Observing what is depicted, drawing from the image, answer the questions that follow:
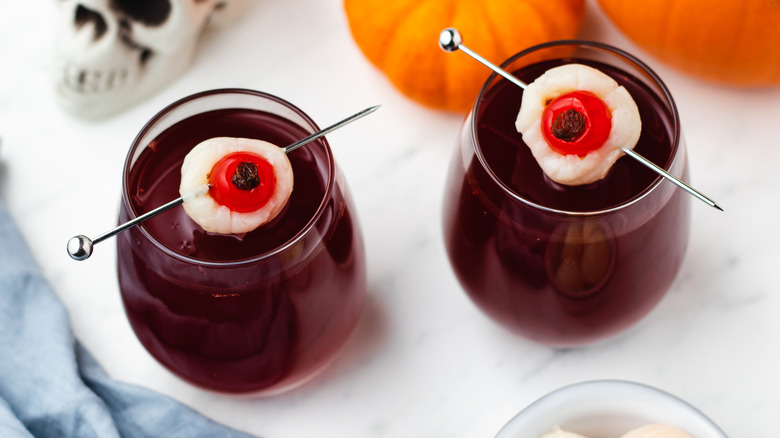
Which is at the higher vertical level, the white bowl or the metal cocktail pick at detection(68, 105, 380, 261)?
the metal cocktail pick at detection(68, 105, 380, 261)

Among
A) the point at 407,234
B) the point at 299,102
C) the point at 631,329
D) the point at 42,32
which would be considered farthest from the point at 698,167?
the point at 42,32

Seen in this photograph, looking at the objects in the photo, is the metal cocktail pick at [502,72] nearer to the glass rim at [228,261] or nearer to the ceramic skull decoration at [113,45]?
the glass rim at [228,261]

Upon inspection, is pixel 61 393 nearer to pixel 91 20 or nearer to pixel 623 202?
pixel 91 20

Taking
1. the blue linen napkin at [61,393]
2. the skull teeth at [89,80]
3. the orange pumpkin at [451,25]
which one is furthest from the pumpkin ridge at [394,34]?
the blue linen napkin at [61,393]

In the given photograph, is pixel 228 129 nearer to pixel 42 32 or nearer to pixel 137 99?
pixel 137 99

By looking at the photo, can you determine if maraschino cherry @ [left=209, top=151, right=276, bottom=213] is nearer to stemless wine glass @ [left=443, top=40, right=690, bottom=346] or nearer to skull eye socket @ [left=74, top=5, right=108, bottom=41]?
stemless wine glass @ [left=443, top=40, right=690, bottom=346]

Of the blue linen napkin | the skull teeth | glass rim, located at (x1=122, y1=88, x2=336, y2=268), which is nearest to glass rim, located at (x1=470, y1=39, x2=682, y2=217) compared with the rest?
glass rim, located at (x1=122, y1=88, x2=336, y2=268)

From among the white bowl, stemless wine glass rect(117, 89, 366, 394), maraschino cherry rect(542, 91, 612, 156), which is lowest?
the white bowl

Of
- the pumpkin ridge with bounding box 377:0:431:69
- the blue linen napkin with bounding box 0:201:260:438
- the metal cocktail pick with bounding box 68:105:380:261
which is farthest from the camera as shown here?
the pumpkin ridge with bounding box 377:0:431:69
